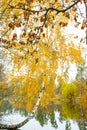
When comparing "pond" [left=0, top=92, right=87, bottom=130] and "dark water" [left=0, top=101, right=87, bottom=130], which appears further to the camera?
"dark water" [left=0, top=101, right=87, bottom=130]

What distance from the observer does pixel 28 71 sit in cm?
1711

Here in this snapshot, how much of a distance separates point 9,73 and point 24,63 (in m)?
2.66

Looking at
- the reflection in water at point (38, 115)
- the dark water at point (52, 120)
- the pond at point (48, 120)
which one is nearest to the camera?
the reflection in water at point (38, 115)

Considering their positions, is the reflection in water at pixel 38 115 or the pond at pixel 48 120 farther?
the pond at pixel 48 120

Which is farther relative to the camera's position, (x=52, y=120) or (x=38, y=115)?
(x=38, y=115)

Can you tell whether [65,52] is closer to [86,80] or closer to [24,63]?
[24,63]

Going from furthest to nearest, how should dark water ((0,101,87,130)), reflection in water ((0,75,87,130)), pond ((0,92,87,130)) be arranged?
dark water ((0,101,87,130)) → pond ((0,92,87,130)) → reflection in water ((0,75,87,130))

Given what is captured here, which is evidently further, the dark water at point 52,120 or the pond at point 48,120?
the dark water at point 52,120

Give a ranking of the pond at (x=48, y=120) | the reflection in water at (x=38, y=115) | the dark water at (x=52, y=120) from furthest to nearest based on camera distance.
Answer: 1. the dark water at (x=52, y=120)
2. the pond at (x=48, y=120)
3. the reflection in water at (x=38, y=115)

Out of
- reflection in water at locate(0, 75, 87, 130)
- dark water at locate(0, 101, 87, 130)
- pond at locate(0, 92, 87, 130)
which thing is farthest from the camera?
dark water at locate(0, 101, 87, 130)

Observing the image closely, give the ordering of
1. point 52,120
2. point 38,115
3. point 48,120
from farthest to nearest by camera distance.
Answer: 1. point 38,115
2. point 48,120
3. point 52,120


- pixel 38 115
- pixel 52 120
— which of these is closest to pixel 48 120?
pixel 52 120

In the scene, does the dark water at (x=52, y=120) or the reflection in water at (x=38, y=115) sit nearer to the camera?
the reflection in water at (x=38, y=115)

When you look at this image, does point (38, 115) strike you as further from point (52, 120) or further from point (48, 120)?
point (52, 120)
